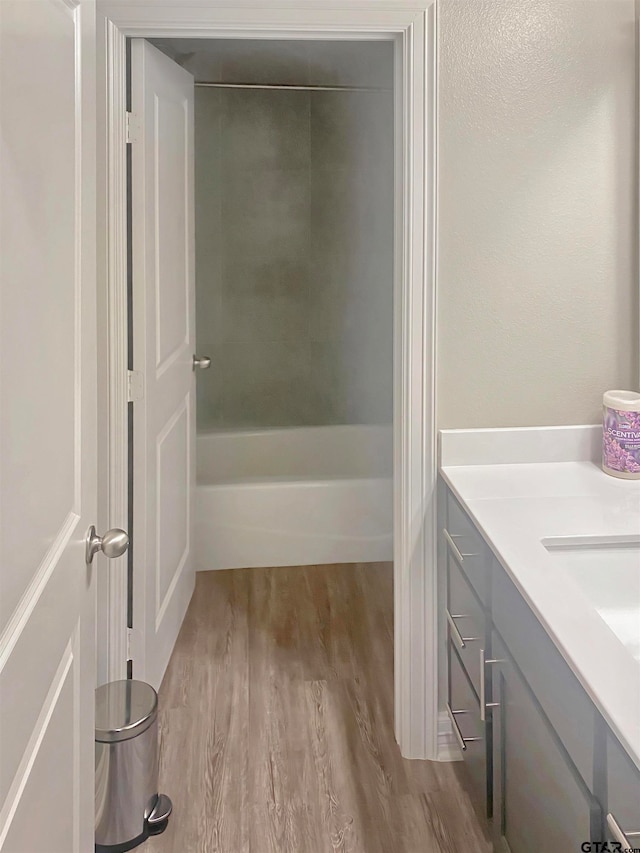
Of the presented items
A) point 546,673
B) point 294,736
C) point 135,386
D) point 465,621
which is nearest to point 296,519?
point 294,736

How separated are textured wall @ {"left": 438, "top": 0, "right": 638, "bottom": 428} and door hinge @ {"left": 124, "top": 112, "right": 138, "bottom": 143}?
2.64 ft

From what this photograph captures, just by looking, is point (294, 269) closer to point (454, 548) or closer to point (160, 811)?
point (454, 548)

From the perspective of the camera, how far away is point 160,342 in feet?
7.89

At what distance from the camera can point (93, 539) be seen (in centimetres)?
126

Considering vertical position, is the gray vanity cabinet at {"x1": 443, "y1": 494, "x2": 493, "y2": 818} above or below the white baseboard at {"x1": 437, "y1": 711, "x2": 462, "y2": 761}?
above

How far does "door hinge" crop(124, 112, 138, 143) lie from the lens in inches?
82.2

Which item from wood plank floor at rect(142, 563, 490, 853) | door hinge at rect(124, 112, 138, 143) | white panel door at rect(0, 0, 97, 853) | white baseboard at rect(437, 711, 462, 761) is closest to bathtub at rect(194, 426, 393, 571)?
wood plank floor at rect(142, 563, 490, 853)

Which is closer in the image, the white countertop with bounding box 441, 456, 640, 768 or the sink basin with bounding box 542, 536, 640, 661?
the white countertop with bounding box 441, 456, 640, 768

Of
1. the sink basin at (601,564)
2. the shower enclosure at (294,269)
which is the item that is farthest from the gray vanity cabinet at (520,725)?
the shower enclosure at (294,269)

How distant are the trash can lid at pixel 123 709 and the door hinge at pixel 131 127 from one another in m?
1.42

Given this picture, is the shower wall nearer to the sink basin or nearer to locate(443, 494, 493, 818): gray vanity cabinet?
locate(443, 494, 493, 818): gray vanity cabinet

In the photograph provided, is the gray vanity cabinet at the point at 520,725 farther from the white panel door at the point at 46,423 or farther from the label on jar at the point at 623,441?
the white panel door at the point at 46,423

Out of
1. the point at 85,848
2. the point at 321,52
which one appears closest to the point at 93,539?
the point at 85,848

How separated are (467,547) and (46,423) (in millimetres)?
1126
